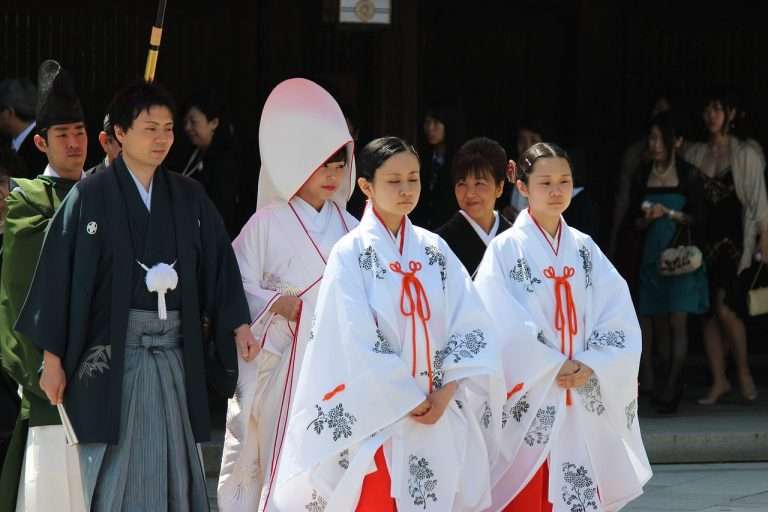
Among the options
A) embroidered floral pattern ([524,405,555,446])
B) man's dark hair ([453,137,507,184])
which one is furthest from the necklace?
embroidered floral pattern ([524,405,555,446])

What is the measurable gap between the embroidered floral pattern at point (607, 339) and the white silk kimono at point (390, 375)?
1.80 feet

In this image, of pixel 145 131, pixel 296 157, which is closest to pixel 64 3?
pixel 296 157

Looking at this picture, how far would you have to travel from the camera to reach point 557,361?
688 cm

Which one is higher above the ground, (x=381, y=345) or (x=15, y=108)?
(x=15, y=108)

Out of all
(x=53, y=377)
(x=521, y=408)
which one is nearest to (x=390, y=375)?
(x=521, y=408)

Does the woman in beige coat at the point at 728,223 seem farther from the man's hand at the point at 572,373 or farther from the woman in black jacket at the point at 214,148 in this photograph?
the man's hand at the point at 572,373

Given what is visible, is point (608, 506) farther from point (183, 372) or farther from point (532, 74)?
point (532, 74)

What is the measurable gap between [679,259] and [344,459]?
4.26 metres

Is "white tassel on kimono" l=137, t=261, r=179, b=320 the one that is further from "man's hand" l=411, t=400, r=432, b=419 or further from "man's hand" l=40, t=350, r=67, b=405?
"man's hand" l=411, t=400, r=432, b=419

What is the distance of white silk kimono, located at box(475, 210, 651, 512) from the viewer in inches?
272

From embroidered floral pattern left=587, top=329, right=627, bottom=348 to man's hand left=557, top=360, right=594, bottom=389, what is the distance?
0.34 feet

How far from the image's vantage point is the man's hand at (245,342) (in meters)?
6.64

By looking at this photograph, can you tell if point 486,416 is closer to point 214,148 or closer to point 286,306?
point 286,306

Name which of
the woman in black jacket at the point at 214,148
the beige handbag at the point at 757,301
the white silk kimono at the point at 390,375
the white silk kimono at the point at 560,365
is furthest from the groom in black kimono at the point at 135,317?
the beige handbag at the point at 757,301
